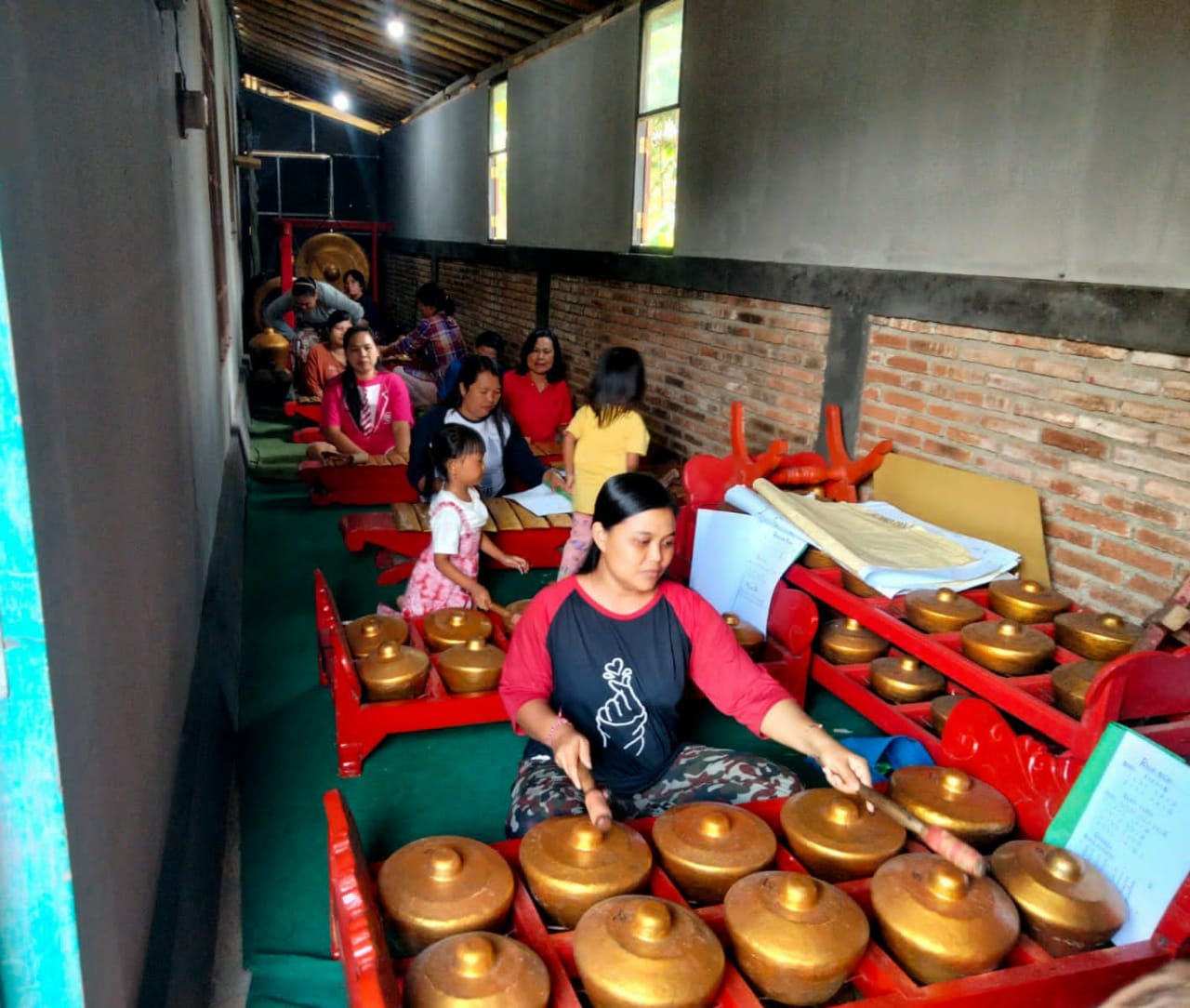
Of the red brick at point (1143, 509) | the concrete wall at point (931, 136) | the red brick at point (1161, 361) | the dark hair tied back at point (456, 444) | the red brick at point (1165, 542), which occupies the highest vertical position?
the concrete wall at point (931, 136)

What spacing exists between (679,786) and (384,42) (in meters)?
11.1

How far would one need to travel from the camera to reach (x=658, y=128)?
661 cm

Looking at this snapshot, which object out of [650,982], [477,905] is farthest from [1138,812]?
[477,905]

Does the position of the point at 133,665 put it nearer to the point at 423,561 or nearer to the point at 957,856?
the point at 957,856

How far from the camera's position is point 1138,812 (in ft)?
6.51

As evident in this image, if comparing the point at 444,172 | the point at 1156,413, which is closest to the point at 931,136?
the point at 1156,413

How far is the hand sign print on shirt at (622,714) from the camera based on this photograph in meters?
2.33

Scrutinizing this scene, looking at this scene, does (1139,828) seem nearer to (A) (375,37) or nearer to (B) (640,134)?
(B) (640,134)

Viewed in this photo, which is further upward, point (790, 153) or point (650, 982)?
→ point (790, 153)

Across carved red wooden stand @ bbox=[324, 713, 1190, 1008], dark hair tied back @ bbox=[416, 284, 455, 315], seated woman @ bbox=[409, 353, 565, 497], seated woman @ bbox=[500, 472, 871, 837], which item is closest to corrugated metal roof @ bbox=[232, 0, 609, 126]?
dark hair tied back @ bbox=[416, 284, 455, 315]

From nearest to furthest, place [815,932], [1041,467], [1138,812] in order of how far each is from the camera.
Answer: [815,932]
[1138,812]
[1041,467]

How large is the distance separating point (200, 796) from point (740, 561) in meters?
2.20

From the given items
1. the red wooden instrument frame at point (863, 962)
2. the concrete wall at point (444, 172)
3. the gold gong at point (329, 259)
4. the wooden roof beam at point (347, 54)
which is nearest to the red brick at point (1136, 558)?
the red wooden instrument frame at point (863, 962)

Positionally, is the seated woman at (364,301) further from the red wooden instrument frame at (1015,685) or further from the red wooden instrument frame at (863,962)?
the red wooden instrument frame at (863,962)
